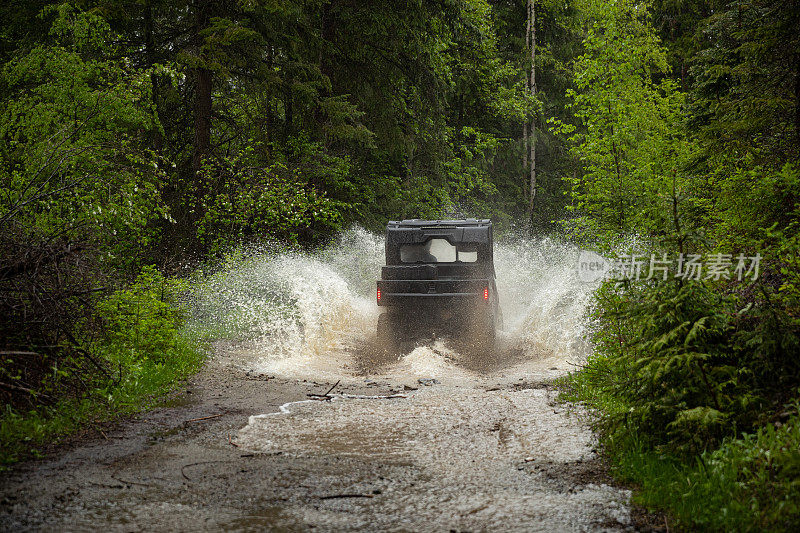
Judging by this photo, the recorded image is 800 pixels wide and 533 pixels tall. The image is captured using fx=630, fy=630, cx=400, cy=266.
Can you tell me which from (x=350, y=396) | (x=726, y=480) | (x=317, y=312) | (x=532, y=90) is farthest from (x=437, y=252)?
(x=532, y=90)

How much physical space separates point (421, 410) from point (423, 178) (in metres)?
17.6

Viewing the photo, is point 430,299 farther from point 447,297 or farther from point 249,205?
point 249,205

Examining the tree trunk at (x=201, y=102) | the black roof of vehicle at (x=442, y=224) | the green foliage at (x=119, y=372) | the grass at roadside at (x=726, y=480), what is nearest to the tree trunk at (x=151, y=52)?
the tree trunk at (x=201, y=102)

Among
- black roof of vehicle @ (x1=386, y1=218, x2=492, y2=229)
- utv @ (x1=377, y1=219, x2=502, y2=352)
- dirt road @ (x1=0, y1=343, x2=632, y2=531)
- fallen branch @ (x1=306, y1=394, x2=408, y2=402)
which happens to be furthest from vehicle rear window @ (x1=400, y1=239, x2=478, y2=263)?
fallen branch @ (x1=306, y1=394, x2=408, y2=402)

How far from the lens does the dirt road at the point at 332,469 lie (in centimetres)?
429

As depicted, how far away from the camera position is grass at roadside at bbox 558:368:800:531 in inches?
153

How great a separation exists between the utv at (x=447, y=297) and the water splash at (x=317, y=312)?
634 millimetres

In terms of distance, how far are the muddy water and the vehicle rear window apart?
1.97 m

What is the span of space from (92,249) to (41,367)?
1467 mm

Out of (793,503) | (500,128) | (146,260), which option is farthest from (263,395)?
(500,128)

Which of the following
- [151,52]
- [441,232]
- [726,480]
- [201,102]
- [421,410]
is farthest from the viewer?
[151,52]

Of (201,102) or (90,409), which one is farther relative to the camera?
(201,102)

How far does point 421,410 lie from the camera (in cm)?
772

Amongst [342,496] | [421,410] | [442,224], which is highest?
[442,224]
